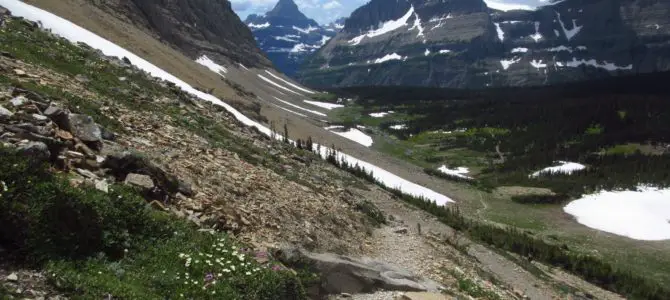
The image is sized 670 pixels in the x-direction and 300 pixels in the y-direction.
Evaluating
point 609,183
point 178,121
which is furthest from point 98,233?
point 609,183

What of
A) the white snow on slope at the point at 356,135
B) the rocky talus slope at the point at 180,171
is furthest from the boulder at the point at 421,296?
the white snow on slope at the point at 356,135

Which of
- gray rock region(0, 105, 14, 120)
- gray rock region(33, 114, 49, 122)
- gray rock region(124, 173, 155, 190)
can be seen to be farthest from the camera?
gray rock region(124, 173, 155, 190)

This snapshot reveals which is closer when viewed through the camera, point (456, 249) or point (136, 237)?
point (136, 237)

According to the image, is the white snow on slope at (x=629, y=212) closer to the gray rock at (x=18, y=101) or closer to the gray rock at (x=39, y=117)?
the gray rock at (x=39, y=117)

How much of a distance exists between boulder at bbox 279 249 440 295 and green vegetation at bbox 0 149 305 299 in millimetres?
2102

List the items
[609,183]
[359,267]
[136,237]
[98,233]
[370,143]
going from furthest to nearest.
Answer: [370,143] → [609,183] → [359,267] → [136,237] → [98,233]

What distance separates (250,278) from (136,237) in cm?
250

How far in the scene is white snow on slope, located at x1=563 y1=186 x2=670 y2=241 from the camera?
2312 inches

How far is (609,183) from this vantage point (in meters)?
81.5

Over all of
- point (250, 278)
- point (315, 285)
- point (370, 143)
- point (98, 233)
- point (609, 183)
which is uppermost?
point (98, 233)

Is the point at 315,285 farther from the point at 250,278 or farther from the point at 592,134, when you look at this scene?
the point at 592,134

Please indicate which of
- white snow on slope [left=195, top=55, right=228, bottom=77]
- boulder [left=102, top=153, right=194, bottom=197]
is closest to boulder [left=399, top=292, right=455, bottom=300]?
boulder [left=102, top=153, right=194, bottom=197]

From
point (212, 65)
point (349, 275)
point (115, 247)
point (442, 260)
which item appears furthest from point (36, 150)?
point (212, 65)

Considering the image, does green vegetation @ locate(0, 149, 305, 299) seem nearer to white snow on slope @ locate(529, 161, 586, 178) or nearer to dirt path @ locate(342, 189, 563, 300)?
dirt path @ locate(342, 189, 563, 300)
